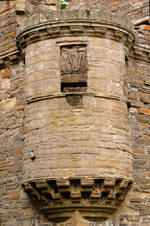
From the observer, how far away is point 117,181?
8.15m

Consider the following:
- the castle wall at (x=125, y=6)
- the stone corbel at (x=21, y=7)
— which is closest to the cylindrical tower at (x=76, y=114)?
the stone corbel at (x=21, y=7)

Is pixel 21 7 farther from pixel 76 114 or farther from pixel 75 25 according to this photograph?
pixel 76 114

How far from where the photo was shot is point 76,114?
26.7 ft

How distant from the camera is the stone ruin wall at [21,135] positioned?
28.7 feet

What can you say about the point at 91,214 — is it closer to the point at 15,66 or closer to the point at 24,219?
the point at 24,219

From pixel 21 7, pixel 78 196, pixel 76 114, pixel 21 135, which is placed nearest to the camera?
pixel 78 196

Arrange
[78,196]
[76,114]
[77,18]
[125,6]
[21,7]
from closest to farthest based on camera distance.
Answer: [78,196] < [76,114] < [77,18] < [21,7] < [125,6]

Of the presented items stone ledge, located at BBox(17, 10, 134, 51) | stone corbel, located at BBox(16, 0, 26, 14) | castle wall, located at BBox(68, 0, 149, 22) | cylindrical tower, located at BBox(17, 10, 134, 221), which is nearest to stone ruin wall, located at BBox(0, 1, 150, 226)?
stone corbel, located at BBox(16, 0, 26, 14)

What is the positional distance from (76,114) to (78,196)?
1315 millimetres

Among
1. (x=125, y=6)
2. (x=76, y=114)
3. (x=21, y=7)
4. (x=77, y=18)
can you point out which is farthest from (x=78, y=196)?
(x=125, y=6)

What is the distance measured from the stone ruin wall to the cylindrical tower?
455 millimetres

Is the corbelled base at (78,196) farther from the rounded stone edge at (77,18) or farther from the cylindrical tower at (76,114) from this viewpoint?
the rounded stone edge at (77,18)

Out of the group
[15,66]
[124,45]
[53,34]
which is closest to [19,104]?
[15,66]

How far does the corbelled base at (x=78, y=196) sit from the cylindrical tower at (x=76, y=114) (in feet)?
0.05
